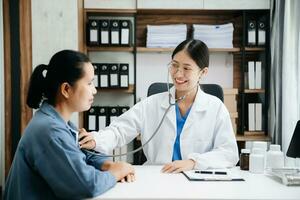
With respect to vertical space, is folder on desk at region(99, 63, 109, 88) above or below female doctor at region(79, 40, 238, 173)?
above

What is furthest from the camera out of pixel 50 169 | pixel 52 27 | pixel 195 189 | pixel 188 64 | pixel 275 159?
pixel 52 27

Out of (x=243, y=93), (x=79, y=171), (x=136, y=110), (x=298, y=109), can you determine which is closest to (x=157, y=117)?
(x=136, y=110)

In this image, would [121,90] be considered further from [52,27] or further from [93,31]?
[52,27]

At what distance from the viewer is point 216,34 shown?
3.27 m

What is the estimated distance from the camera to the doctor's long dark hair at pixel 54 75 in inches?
52.5

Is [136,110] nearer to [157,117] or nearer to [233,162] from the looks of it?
[157,117]

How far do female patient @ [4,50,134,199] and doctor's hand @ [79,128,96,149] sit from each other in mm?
254

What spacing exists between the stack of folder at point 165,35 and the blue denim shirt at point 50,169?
210cm

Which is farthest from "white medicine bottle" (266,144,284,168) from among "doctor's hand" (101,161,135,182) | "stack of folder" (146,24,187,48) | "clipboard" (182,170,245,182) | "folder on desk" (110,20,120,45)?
"folder on desk" (110,20,120,45)

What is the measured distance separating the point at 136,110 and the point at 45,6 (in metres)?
1.56

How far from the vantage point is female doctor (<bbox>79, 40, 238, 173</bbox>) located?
6.01 ft

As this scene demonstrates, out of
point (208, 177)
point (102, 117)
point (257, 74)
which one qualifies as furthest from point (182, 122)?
point (257, 74)

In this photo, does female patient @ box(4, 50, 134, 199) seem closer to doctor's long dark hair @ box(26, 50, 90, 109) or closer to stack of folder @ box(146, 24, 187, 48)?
doctor's long dark hair @ box(26, 50, 90, 109)

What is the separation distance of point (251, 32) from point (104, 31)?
1.25m
